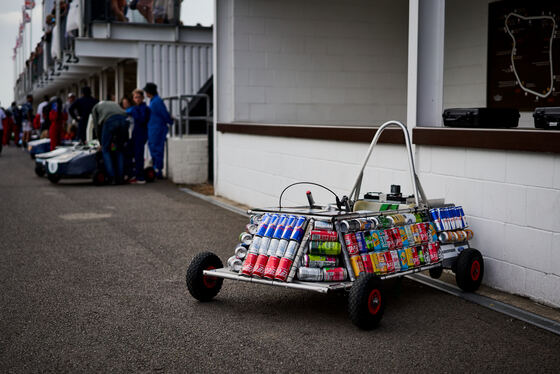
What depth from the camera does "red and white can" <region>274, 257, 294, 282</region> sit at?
5.15m

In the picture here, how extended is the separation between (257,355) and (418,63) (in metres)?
3.64

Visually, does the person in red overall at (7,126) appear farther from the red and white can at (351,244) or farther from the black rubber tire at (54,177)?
the red and white can at (351,244)

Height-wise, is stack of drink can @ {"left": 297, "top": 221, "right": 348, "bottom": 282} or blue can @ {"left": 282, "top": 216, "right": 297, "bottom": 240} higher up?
blue can @ {"left": 282, "top": 216, "right": 297, "bottom": 240}

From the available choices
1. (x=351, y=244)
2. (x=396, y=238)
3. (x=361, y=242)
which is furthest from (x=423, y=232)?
(x=351, y=244)

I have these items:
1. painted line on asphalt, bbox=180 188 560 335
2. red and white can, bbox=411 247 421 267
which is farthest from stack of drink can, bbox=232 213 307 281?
painted line on asphalt, bbox=180 188 560 335

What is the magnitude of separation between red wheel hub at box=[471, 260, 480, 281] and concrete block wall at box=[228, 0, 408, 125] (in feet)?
23.4

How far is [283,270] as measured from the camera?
5.16 metres

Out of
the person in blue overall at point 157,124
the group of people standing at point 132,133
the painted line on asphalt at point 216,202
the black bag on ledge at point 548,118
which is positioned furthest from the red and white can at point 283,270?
the person in blue overall at point 157,124

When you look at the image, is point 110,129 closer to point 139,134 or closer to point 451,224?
point 139,134

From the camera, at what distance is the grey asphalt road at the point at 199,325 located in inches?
172

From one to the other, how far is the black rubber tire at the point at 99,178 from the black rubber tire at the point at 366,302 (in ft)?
35.2

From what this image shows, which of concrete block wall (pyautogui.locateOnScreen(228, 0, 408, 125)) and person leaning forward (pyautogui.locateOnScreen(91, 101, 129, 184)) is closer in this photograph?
concrete block wall (pyautogui.locateOnScreen(228, 0, 408, 125))

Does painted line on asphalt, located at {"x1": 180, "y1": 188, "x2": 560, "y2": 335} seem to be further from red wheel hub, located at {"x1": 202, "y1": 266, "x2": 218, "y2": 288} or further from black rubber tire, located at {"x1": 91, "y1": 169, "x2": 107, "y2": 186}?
black rubber tire, located at {"x1": 91, "y1": 169, "x2": 107, "y2": 186}

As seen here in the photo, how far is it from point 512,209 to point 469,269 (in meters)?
0.58
